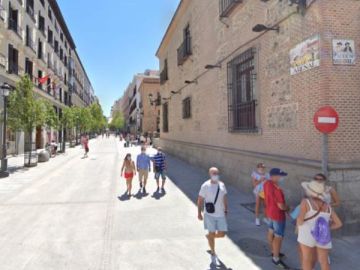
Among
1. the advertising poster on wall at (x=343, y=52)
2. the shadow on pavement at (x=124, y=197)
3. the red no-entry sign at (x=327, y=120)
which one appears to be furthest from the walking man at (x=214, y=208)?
the shadow on pavement at (x=124, y=197)

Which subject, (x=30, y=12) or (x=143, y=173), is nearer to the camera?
(x=143, y=173)

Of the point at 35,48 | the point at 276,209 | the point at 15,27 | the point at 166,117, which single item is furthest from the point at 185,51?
the point at 35,48

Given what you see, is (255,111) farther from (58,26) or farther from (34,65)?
(58,26)

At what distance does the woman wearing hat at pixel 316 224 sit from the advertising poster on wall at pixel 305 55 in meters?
3.97

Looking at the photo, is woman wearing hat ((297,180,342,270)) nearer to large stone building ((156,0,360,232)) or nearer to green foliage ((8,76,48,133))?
large stone building ((156,0,360,232))

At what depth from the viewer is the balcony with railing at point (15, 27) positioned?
23.0 m

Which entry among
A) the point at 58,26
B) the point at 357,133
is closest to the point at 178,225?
the point at 357,133

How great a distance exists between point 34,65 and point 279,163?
91.1 feet

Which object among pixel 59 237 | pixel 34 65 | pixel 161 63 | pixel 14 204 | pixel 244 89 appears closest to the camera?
pixel 59 237

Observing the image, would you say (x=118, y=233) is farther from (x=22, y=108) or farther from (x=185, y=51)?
(x=185, y=51)

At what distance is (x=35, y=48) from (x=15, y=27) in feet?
19.6

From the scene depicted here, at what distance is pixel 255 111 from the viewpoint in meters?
10.3

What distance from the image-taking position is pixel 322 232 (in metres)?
3.90

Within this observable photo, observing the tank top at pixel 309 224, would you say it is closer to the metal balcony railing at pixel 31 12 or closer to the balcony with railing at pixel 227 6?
the balcony with railing at pixel 227 6
